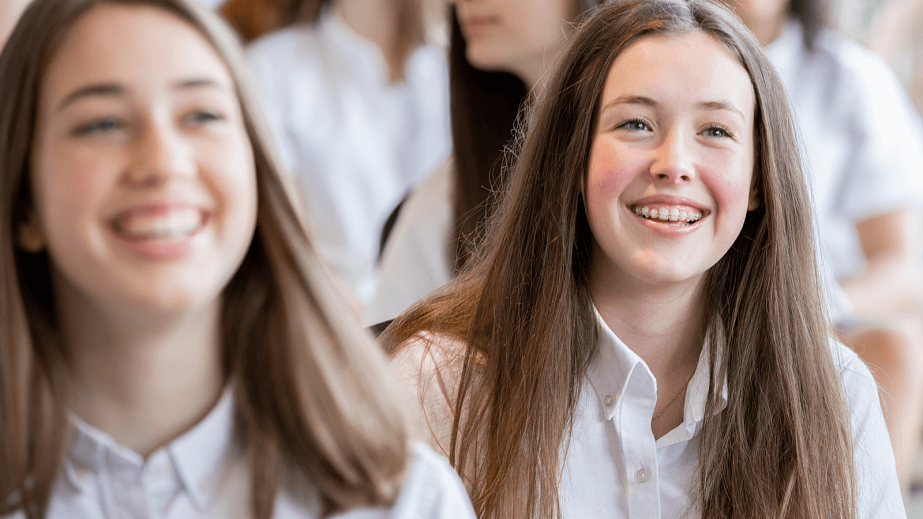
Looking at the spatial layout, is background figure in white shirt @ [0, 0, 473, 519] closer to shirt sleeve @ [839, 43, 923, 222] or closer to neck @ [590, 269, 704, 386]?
neck @ [590, 269, 704, 386]

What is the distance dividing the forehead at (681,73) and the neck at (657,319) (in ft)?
0.60

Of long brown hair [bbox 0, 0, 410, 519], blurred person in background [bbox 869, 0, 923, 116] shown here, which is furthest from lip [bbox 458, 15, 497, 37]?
blurred person in background [bbox 869, 0, 923, 116]

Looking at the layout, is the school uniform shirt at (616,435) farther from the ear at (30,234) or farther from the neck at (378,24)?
the neck at (378,24)

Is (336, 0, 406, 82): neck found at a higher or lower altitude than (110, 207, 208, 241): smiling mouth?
higher

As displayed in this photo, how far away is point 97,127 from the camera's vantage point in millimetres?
625

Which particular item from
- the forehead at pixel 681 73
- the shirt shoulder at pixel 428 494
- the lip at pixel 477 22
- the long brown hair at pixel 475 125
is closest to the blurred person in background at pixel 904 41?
the long brown hair at pixel 475 125

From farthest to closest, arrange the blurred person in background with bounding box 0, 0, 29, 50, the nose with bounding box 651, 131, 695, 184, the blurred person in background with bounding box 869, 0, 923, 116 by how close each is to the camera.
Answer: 1. the blurred person in background with bounding box 869, 0, 923, 116
2. the blurred person in background with bounding box 0, 0, 29, 50
3. the nose with bounding box 651, 131, 695, 184

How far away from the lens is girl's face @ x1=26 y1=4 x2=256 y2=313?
0.62 m

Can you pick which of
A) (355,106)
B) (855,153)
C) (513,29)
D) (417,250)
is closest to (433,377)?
(417,250)

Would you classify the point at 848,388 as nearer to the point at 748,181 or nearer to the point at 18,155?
the point at 748,181

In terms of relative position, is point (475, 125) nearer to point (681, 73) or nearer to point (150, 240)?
point (681, 73)

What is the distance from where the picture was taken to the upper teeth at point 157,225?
0.62 metres

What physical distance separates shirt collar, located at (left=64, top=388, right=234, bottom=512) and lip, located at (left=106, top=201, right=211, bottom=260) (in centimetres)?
12

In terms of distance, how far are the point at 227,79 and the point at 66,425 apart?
0.25m
